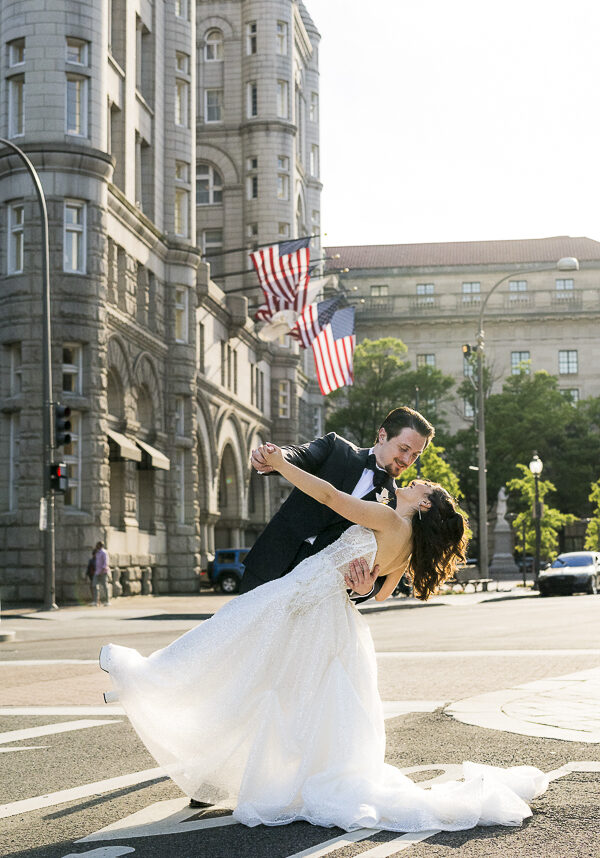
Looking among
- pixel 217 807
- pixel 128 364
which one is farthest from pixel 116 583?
pixel 217 807

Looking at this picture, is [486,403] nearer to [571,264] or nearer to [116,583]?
[571,264]

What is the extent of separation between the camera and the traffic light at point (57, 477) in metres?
25.7

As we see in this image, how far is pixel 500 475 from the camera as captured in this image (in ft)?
249

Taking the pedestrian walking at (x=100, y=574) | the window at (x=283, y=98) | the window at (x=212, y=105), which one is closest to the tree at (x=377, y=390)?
the window at (x=283, y=98)

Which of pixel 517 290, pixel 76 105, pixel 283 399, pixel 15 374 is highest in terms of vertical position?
pixel 517 290

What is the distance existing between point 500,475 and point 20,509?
158 ft

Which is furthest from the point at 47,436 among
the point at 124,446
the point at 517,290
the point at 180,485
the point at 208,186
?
the point at 517,290

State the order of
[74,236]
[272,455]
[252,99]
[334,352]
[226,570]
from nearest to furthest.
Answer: [272,455]
[74,236]
[334,352]
[226,570]
[252,99]

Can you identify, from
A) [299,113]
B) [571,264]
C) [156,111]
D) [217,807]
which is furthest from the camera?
[299,113]

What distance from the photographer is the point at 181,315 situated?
138ft

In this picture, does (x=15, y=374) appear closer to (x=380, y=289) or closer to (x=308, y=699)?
(x=308, y=699)

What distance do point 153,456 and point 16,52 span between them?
12.4m

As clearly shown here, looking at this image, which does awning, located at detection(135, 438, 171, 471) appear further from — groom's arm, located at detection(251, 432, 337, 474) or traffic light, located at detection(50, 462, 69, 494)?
groom's arm, located at detection(251, 432, 337, 474)

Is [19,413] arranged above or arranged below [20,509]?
above
